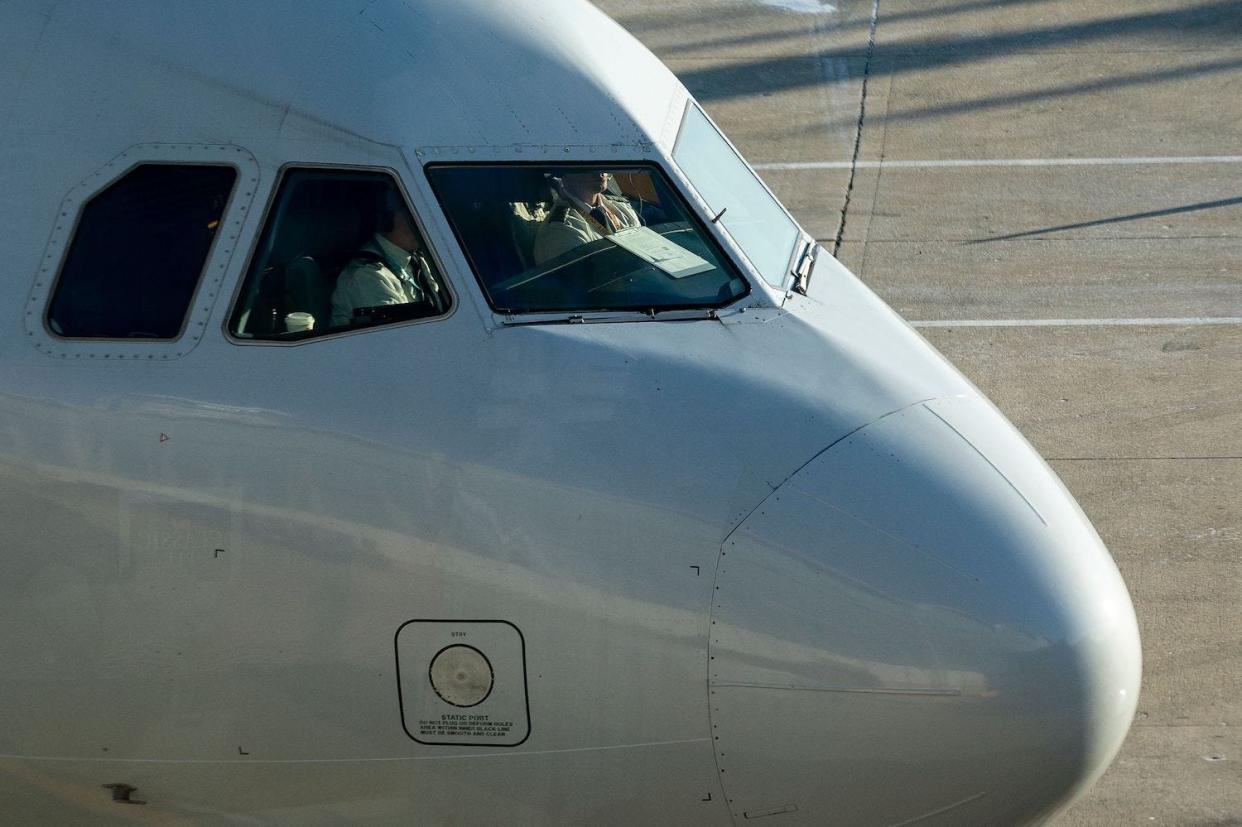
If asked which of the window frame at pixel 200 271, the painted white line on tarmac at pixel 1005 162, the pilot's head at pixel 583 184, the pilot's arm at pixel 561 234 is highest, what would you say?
the painted white line on tarmac at pixel 1005 162

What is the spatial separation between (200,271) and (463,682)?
5.66ft

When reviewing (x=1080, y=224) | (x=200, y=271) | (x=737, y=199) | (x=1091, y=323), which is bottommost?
(x=200, y=271)

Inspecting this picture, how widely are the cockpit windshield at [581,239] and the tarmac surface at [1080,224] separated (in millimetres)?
3812

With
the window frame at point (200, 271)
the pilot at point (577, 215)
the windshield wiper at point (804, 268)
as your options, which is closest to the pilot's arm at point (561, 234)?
the pilot at point (577, 215)

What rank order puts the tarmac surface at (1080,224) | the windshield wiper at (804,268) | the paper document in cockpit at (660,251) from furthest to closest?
the tarmac surface at (1080,224) → the windshield wiper at (804,268) → the paper document in cockpit at (660,251)

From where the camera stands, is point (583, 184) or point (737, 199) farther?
point (737, 199)

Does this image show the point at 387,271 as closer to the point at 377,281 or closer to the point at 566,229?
the point at 377,281

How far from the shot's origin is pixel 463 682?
17.7ft

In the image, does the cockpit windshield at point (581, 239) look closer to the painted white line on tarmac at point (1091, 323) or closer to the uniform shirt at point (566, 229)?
the uniform shirt at point (566, 229)

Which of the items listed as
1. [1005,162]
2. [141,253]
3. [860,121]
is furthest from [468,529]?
[860,121]

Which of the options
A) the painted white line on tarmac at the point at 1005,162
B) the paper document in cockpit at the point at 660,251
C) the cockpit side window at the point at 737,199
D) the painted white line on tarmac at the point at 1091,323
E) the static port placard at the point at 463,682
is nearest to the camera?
the static port placard at the point at 463,682

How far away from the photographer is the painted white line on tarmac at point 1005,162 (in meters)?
16.9

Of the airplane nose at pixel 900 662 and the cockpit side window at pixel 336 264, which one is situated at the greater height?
the cockpit side window at pixel 336 264

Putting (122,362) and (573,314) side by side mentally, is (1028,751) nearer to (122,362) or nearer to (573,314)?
(573,314)
